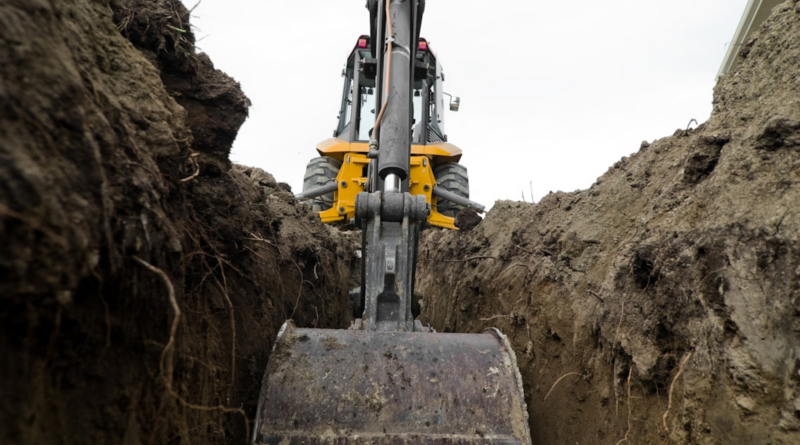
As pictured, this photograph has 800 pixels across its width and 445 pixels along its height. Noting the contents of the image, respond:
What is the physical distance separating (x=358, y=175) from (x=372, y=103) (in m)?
1.14

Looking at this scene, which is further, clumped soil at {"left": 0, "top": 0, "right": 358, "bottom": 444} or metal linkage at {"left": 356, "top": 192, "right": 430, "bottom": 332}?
metal linkage at {"left": 356, "top": 192, "right": 430, "bottom": 332}

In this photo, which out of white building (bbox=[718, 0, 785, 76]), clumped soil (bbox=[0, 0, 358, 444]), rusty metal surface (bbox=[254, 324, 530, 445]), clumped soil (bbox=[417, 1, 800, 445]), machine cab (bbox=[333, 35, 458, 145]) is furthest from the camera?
white building (bbox=[718, 0, 785, 76])

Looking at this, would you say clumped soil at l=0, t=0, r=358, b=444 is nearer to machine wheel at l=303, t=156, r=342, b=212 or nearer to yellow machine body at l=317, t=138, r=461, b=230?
yellow machine body at l=317, t=138, r=461, b=230

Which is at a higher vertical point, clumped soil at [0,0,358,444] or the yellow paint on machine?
the yellow paint on machine

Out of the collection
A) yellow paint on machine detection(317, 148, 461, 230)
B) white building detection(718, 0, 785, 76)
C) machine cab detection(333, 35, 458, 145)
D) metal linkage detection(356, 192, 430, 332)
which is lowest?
metal linkage detection(356, 192, 430, 332)

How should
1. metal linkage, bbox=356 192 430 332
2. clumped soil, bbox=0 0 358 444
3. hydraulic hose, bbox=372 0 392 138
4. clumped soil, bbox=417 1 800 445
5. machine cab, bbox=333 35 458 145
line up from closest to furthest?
clumped soil, bbox=0 0 358 444, clumped soil, bbox=417 1 800 445, metal linkage, bbox=356 192 430 332, hydraulic hose, bbox=372 0 392 138, machine cab, bbox=333 35 458 145

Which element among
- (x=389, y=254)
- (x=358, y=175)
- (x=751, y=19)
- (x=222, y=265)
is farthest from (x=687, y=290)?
(x=751, y=19)

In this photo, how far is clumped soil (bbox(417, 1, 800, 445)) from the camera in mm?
1747

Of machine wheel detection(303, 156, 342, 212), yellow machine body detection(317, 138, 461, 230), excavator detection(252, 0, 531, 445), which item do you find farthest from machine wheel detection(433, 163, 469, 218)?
excavator detection(252, 0, 531, 445)

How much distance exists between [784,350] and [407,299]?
2065 millimetres

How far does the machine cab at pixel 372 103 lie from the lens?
6715 millimetres

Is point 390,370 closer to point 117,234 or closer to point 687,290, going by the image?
point 687,290

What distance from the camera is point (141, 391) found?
154 centimetres

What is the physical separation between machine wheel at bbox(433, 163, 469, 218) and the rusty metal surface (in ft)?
13.9
